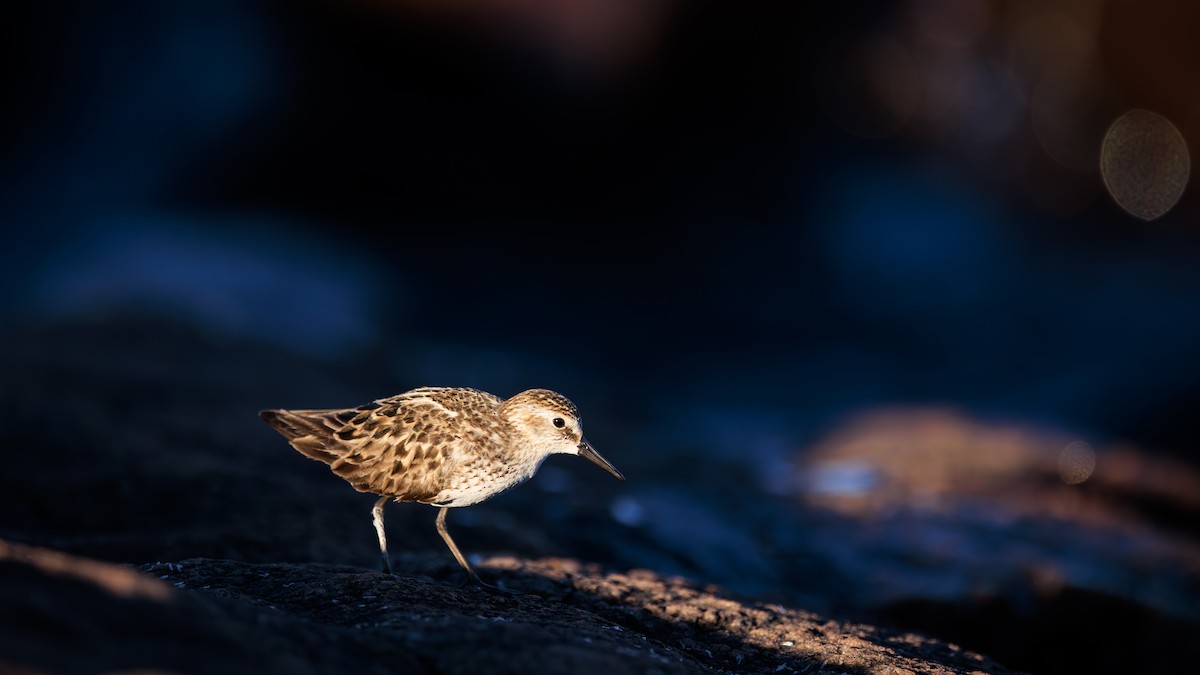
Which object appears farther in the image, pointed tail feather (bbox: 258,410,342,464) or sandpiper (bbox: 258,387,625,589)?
pointed tail feather (bbox: 258,410,342,464)

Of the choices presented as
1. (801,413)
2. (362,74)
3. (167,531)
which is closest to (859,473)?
(801,413)

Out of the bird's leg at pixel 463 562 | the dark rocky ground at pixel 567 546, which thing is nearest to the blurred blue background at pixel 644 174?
the dark rocky ground at pixel 567 546

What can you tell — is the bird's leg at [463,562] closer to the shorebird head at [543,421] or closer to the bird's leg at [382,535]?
the bird's leg at [382,535]

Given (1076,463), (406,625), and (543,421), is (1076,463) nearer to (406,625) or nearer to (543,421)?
(543,421)

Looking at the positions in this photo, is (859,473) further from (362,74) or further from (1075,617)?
(362,74)

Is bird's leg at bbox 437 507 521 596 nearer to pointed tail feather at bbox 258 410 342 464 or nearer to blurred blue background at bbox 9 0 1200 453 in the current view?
pointed tail feather at bbox 258 410 342 464

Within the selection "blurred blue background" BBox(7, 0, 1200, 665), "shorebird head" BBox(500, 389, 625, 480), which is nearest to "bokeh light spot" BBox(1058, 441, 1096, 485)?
"blurred blue background" BBox(7, 0, 1200, 665)

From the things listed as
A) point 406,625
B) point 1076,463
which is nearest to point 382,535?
point 406,625
